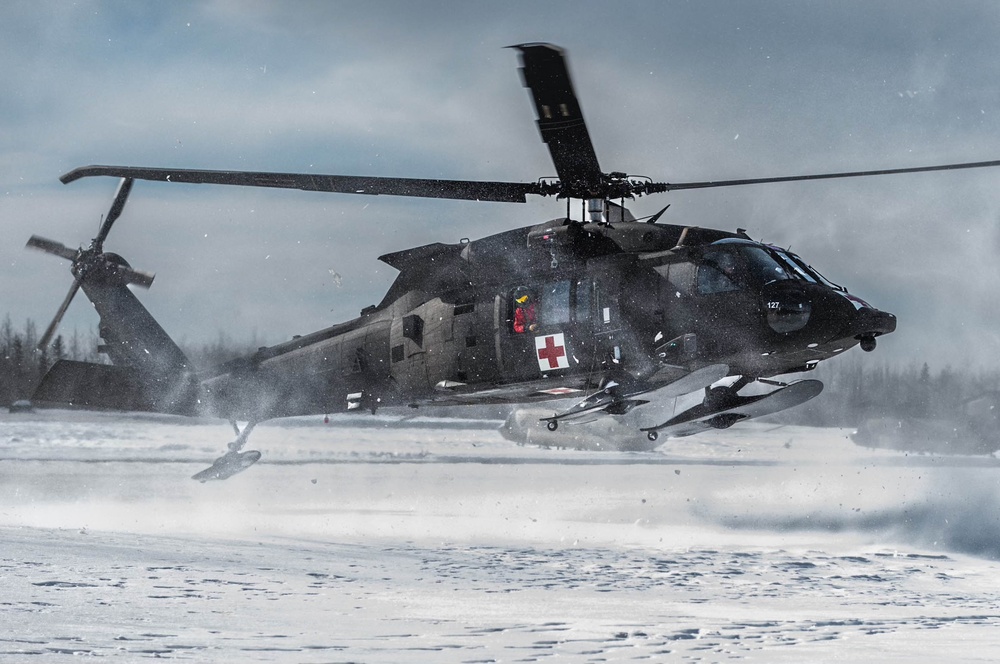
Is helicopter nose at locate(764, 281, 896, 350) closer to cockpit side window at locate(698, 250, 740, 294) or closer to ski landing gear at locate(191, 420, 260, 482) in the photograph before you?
cockpit side window at locate(698, 250, 740, 294)

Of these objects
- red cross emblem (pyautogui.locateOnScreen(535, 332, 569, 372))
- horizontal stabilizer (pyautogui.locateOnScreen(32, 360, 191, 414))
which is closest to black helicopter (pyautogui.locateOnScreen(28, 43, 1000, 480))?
red cross emblem (pyautogui.locateOnScreen(535, 332, 569, 372))

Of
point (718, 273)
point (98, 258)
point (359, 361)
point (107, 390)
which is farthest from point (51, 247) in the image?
point (718, 273)

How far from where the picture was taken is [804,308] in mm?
11203

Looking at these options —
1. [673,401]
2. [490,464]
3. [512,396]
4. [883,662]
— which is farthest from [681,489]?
[883,662]

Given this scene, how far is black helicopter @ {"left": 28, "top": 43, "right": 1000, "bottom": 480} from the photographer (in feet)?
37.2

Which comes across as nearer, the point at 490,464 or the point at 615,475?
the point at 615,475

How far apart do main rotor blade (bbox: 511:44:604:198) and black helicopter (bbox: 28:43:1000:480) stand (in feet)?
0.07

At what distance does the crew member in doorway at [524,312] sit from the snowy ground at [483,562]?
3.16 meters

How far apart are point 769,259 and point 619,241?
1748 mm

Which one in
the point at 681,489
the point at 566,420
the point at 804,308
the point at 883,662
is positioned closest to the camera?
the point at 883,662

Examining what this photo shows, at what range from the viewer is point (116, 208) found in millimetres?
16219

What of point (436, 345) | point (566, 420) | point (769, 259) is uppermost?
point (769, 259)

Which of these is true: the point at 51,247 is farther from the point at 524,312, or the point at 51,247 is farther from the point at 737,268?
the point at 737,268

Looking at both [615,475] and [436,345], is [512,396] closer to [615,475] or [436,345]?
[436,345]
